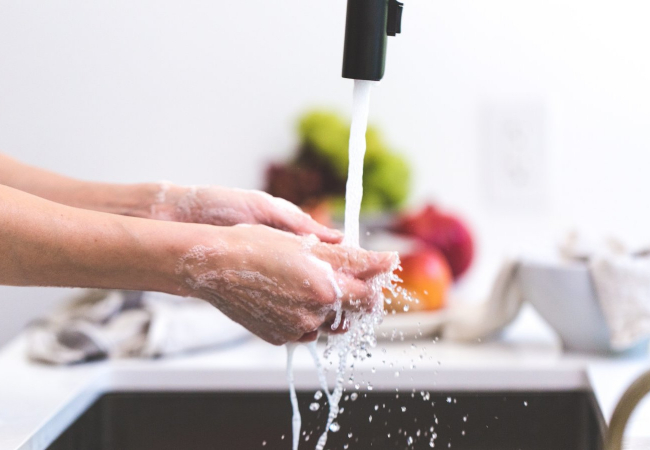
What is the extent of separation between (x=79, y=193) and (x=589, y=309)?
2.21 feet

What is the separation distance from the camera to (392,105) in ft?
5.08

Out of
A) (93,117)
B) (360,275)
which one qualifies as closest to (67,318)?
(93,117)

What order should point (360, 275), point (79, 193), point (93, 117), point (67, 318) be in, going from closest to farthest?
1. point (360, 275)
2. point (79, 193)
3. point (67, 318)
4. point (93, 117)

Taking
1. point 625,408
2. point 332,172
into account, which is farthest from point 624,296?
point 332,172

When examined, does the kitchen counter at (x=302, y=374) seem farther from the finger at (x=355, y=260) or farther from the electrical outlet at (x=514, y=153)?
the electrical outlet at (x=514, y=153)

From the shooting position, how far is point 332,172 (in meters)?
1.45

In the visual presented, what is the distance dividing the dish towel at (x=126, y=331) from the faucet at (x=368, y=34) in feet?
1.79

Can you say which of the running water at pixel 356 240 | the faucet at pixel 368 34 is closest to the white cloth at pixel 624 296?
the running water at pixel 356 240

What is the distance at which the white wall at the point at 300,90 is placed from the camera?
59.6 inches

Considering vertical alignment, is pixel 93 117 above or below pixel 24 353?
above

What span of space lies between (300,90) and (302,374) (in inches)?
29.1

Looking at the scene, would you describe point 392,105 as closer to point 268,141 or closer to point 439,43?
point 439,43

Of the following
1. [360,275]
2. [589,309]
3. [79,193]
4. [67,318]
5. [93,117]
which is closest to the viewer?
[360,275]

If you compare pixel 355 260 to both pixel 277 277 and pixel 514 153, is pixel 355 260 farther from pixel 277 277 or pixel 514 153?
pixel 514 153
